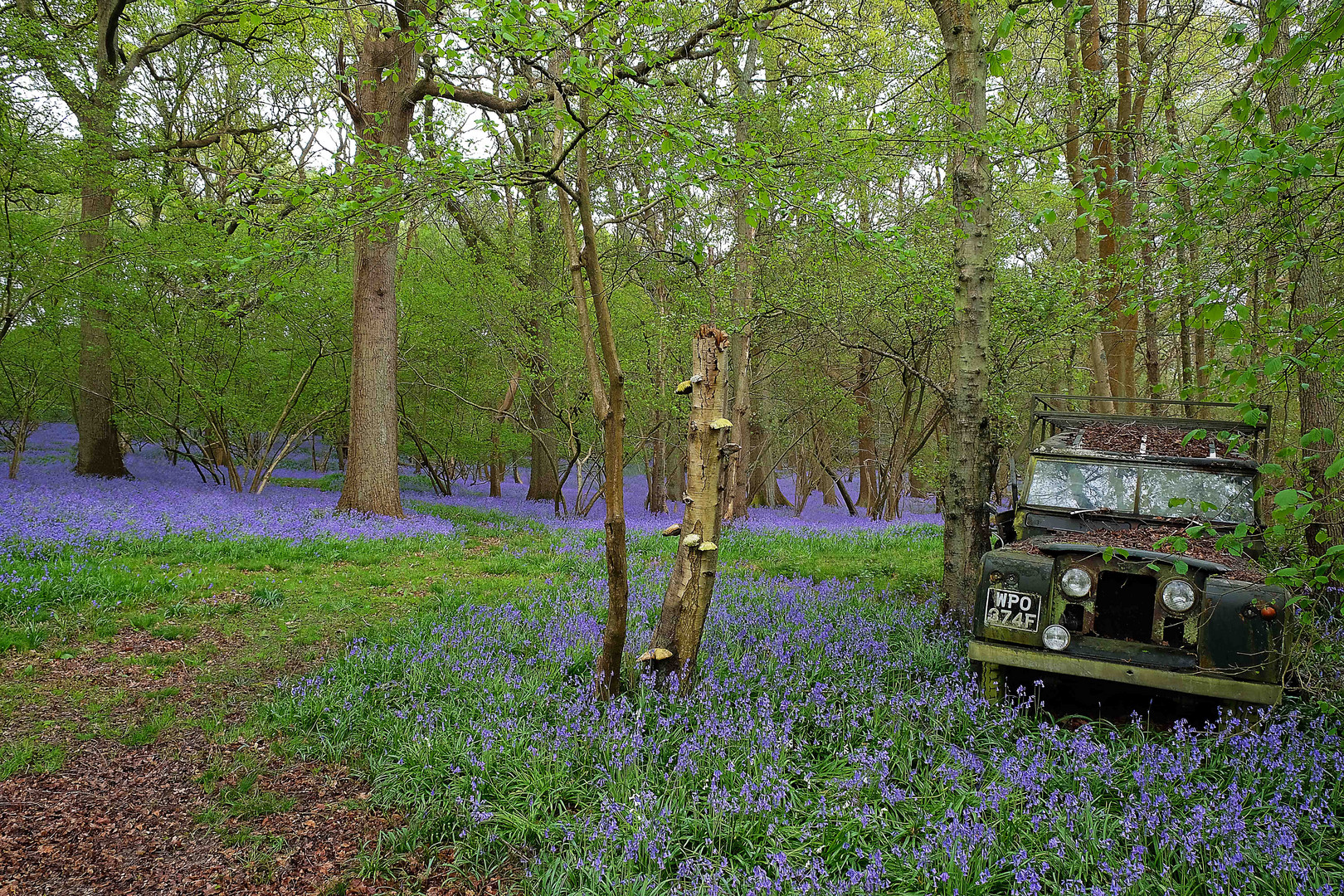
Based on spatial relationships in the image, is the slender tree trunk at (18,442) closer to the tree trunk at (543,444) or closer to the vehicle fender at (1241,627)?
the tree trunk at (543,444)

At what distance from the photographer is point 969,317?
709 cm

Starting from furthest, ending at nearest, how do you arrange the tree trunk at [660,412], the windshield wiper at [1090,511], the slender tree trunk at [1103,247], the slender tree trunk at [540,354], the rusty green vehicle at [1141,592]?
the slender tree trunk at [540,354], the tree trunk at [660,412], the slender tree trunk at [1103,247], the windshield wiper at [1090,511], the rusty green vehicle at [1141,592]

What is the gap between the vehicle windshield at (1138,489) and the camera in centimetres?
598

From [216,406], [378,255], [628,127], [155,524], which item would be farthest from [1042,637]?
[216,406]

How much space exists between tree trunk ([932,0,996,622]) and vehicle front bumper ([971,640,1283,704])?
2.21m

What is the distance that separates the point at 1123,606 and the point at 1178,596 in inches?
15.9

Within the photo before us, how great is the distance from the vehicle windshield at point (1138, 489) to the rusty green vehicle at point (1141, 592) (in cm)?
1

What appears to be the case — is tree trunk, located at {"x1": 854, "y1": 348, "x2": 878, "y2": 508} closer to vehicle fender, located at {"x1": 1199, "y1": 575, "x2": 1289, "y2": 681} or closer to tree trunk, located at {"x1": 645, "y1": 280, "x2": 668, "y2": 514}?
tree trunk, located at {"x1": 645, "y1": 280, "x2": 668, "y2": 514}

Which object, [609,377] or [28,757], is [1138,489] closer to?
[609,377]

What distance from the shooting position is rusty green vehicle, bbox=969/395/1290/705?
14.6 ft

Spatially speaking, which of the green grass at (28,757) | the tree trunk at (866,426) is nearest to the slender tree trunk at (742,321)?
the tree trunk at (866,426)

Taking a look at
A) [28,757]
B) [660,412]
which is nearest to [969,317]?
[28,757]

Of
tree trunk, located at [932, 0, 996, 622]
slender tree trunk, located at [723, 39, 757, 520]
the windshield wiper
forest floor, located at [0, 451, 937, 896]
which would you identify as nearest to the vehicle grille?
the windshield wiper

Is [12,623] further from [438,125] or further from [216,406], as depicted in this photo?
[216,406]
